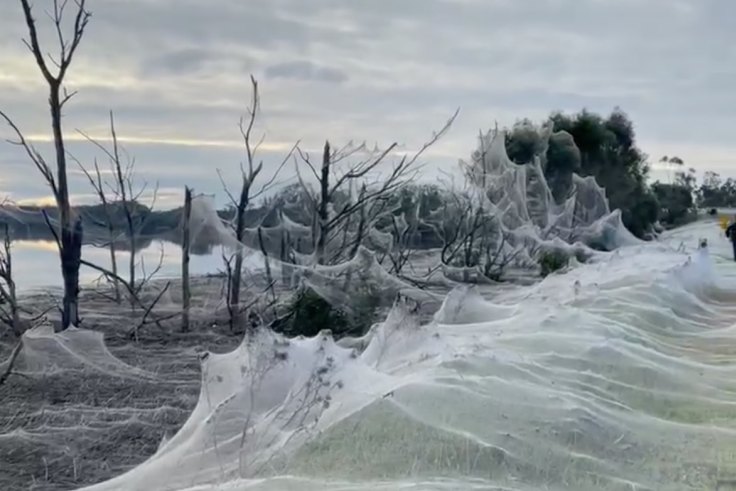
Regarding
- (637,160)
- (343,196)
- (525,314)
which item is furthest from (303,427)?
(637,160)

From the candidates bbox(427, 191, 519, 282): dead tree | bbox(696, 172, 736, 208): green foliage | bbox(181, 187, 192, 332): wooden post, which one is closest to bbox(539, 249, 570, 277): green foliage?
bbox(427, 191, 519, 282): dead tree

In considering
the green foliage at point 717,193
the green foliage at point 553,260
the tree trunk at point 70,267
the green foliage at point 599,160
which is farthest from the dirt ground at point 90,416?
the green foliage at point 717,193

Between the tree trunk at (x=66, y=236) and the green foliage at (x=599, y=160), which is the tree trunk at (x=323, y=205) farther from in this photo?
the green foliage at (x=599, y=160)

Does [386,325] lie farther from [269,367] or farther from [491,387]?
[269,367]

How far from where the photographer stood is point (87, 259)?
1366cm

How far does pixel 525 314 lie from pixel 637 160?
33.2m

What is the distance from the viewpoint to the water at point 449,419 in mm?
4590

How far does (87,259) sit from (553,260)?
9.88m

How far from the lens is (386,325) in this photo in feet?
23.6

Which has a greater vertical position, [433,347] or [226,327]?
[433,347]

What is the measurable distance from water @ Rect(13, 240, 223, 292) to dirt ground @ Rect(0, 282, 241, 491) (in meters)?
2.66

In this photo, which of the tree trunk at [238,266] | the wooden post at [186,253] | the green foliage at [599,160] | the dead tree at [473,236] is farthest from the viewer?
the green foliage at [599,160]

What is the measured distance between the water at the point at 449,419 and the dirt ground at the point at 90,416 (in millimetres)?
844

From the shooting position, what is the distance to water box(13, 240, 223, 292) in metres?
12.8
